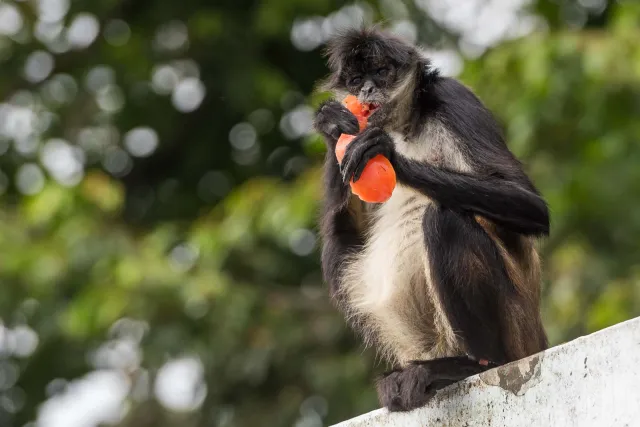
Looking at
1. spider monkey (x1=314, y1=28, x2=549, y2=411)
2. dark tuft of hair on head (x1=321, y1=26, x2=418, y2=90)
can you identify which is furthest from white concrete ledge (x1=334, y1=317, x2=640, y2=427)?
dark tuft of hair on head (x1=321, y1=26, x2=418, y2=90)

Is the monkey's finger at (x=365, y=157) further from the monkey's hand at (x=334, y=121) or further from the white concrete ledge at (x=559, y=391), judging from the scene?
the white concrete ledge at (x=559, y=391)

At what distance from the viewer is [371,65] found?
6031 millimetres

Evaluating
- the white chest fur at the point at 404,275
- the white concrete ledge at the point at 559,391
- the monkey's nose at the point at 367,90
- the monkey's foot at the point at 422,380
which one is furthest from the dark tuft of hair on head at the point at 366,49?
the white concrete ledge at the point at 559,391

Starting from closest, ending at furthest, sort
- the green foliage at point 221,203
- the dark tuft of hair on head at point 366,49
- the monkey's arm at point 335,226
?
the dark tuft of hair on head at point 366,49 < the monkey's arm at point 335,226 < the green foliage at point 221,203

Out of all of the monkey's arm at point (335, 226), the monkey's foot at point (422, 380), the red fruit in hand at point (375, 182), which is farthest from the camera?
the monkey's arm at point (335, 226)

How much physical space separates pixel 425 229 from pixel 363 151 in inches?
17.9

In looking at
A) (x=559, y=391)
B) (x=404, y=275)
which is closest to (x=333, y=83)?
(x=404, y=275)

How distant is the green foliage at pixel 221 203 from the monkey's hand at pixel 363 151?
11.1 ft

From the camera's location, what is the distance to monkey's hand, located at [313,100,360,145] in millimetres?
5516

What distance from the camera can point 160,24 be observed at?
13383 mm

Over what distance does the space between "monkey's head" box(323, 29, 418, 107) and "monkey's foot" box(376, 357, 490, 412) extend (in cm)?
131

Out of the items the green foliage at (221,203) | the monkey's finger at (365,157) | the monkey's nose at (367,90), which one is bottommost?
the monkey's finger at (365,157)

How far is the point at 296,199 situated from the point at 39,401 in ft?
18.1

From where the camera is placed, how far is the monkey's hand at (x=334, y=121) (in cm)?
552
